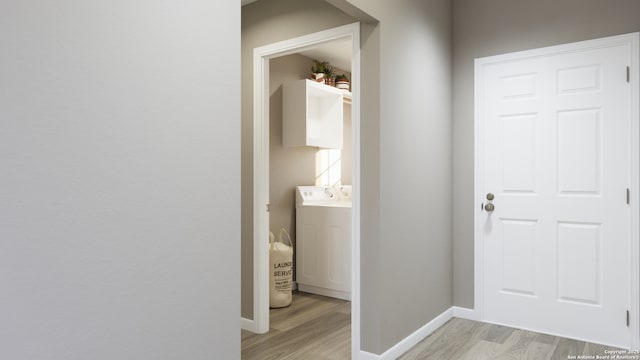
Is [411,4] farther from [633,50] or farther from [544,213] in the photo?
[544,213]

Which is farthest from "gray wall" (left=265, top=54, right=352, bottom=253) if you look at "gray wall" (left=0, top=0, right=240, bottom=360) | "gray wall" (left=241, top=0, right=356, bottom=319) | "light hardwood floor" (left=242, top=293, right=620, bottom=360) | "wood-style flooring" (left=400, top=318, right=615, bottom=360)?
"gray wall" (left=0, top=0, right=240, bottom=360)

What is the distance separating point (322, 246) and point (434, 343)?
1.47m

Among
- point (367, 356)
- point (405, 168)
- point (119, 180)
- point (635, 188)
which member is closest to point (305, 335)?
point (367, 356)

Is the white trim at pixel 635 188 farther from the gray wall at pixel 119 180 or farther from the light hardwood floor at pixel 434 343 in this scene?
the gray wall at pixel 119 180

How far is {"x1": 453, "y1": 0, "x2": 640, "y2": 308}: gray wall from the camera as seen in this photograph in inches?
117

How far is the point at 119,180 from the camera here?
1.33 m

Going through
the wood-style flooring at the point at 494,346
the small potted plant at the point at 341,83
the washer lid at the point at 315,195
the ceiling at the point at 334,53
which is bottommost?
the wood-style flooring at the point at 494,346

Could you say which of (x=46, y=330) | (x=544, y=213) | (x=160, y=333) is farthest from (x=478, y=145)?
(x=46, y=330)

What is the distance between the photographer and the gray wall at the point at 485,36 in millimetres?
2980

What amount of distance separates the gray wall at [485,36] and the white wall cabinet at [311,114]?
1.34 m

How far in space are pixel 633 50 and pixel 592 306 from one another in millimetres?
1664

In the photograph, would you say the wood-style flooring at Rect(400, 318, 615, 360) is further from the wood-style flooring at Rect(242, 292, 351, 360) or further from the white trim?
the wood-style flooring at Rect(242, 292, 351, 360)

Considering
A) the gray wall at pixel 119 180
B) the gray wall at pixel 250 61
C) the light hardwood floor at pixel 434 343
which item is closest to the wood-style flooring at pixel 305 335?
the light hardwood floor at pixel 434 343

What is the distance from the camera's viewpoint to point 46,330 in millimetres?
1175
